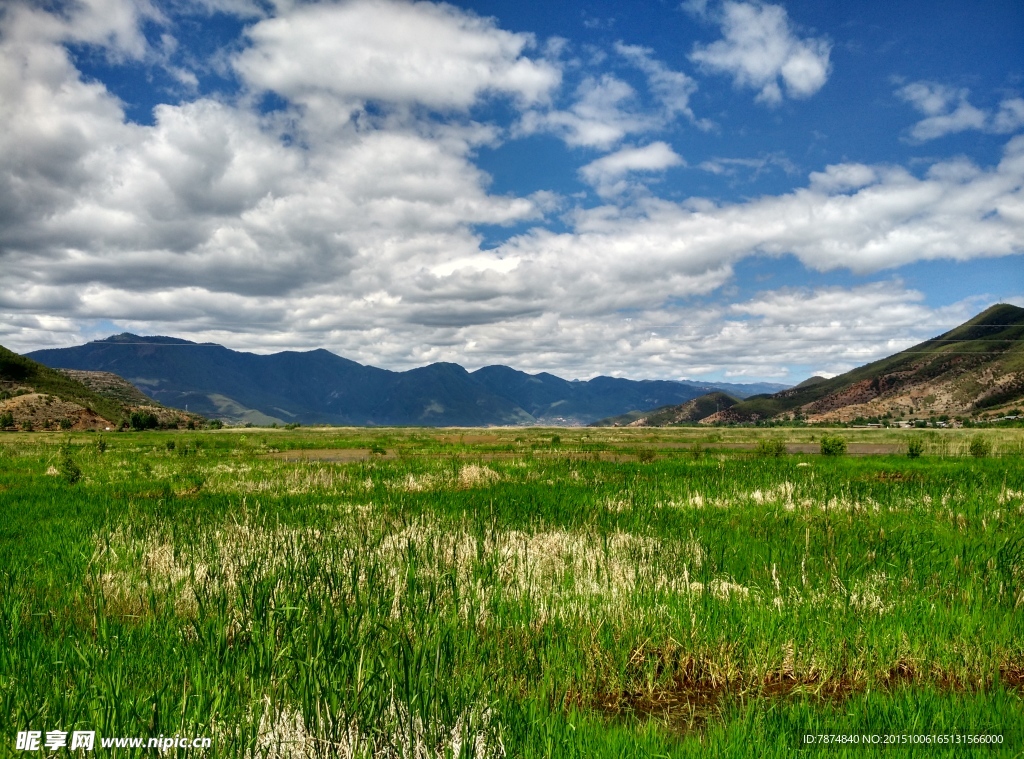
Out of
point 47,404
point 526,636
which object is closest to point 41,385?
point 47,404

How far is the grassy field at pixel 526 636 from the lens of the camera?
161 inches

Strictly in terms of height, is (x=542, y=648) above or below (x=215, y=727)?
below

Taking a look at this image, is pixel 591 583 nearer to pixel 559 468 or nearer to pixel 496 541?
pixel 496 541

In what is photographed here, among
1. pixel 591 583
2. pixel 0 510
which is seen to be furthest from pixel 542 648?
pixel 0 510

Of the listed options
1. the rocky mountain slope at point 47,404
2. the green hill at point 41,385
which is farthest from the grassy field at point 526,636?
the green hill at point 41,385

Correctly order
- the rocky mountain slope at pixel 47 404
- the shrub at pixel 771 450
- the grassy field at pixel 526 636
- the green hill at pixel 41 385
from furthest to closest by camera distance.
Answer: the green hill at pixel 41 385, the rocky mountain slope at pixel 47 404, the shrub at pixel 771 450, the grassy field at pixel 526 636

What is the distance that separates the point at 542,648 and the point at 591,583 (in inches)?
82.8

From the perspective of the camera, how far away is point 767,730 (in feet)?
14.5

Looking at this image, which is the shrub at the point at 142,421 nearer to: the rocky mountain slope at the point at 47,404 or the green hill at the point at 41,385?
the rocky mountain slope at the point at 47,404

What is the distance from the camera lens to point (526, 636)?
6074mm

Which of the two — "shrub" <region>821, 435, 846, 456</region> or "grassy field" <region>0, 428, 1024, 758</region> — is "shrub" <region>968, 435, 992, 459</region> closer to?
"shrub" <region>821, 435, 846, 456</region>

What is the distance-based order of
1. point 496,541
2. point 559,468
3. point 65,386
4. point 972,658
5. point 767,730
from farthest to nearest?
point 65,386 < point 559,468 < point 496,541 < point 972,658 < point 767,730

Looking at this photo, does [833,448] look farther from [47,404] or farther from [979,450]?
[47,404]

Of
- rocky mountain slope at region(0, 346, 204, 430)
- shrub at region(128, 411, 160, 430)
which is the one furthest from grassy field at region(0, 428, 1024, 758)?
shrub at region(128, 411, 160, 430)
